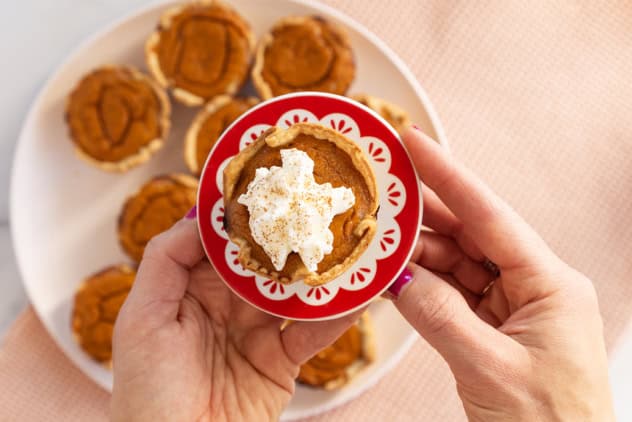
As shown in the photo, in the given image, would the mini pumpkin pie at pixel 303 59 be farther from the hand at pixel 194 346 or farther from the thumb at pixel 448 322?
the thumb at pixel 448 322

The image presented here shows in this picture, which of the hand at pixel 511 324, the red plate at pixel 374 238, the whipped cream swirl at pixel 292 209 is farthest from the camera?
the red plate at pixel 374 238

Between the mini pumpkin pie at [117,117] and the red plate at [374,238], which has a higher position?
the red plate at [374,238]

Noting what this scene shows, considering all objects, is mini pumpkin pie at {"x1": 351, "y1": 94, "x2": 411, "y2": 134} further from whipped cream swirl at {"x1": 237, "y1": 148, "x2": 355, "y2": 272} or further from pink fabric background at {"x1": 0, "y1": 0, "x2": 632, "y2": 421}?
whipped cream swirl at {"x1": 237, "y1": 148, "x2": 355, "y2": 272}

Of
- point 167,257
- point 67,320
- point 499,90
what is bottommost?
point 67,320

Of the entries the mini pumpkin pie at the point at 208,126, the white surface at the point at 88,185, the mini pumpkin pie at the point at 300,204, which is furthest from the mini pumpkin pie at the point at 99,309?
the mini pumpkin pie at the point at 300,204

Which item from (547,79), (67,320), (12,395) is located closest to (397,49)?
(547,79)

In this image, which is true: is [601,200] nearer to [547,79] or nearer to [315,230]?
[547,79]

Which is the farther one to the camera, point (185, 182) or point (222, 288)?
point (185, 182)
